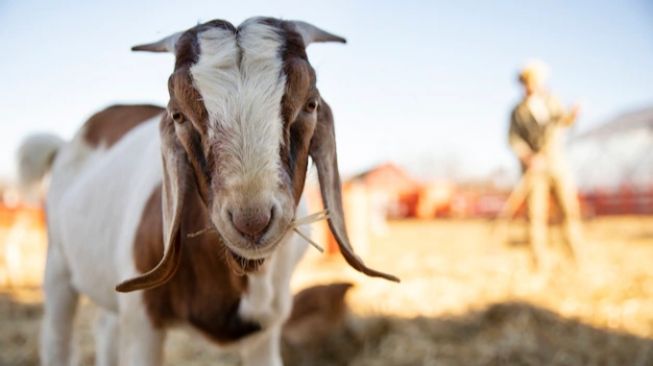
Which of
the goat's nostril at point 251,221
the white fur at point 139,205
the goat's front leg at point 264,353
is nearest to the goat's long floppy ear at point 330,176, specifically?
the white fur at point 139,205

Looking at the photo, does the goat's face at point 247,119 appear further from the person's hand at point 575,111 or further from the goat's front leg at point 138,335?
the person's hand at point 575,111

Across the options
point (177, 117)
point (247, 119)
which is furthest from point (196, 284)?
point (247, 119)

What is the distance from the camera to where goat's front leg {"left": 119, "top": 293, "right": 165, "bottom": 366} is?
1991 millimetres

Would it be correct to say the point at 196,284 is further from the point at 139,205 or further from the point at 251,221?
the point at 251,221

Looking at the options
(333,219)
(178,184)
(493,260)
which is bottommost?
(493,260)

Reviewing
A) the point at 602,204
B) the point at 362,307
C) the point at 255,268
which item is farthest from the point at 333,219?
the point at 602,204

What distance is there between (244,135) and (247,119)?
0.14 ft

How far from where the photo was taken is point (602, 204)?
2116 cm

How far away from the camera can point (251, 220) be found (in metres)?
1.30

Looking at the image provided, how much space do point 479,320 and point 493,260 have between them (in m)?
3.32

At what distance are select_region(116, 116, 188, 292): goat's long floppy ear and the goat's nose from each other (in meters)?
0.28

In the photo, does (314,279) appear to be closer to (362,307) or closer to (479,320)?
(362,307)

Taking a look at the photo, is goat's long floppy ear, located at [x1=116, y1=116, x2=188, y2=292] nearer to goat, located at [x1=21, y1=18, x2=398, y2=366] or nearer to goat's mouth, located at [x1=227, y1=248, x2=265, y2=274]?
goat, located at [x1=21, y1=18, x2=398, y2=366]

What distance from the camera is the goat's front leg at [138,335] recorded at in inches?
78.4
